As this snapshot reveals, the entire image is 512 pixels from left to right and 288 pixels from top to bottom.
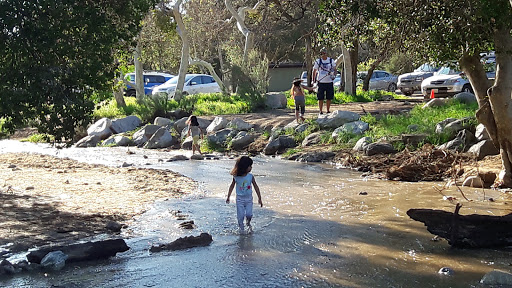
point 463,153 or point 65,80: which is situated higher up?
point 65,80

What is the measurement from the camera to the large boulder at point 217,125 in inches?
840

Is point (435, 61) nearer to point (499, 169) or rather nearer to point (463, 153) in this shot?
point (499, 169)

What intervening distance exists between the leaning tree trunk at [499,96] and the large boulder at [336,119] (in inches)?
288

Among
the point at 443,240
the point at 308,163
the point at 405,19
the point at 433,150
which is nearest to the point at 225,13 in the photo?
the point at 308,163

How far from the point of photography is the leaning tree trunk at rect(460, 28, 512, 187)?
9.49 m

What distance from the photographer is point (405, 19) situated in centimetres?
988

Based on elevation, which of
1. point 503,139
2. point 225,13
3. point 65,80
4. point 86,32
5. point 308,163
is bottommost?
point 308,163

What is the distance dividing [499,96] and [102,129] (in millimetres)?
17261

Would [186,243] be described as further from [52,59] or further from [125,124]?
[125,124]

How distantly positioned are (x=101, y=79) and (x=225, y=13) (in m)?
30.9

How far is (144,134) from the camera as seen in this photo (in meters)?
22.3

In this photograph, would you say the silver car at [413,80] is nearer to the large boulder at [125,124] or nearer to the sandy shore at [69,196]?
the large boulder at [125,124]

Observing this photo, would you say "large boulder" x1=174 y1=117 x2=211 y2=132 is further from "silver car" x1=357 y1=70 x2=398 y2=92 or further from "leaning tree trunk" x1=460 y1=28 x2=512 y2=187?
"silver car" x1=357 y1=70 x2=398 y2=92

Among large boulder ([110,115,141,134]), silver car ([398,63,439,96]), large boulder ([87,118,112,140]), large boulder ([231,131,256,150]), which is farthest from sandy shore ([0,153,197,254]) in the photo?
silver car ([398,63,439,96])
